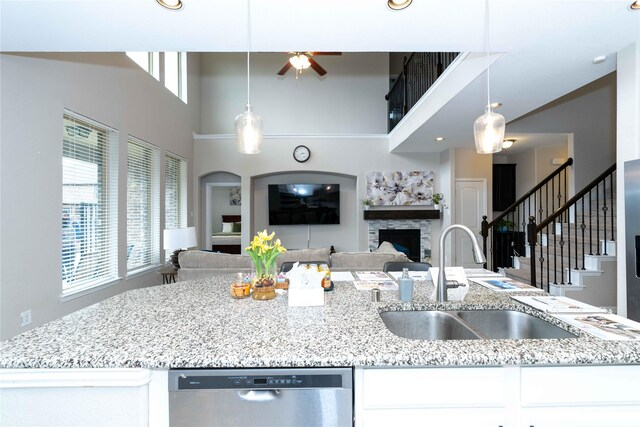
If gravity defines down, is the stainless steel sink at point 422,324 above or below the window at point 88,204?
below

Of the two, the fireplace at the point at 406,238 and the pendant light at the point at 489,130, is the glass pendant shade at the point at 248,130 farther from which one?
the fireplace at the point at 406,238

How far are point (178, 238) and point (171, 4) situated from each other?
273cm

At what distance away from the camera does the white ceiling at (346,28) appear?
2016mm

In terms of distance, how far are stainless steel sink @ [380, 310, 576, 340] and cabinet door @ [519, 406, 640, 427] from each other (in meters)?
0.45

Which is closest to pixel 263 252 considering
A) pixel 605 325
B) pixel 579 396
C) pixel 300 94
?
pixel 579 396

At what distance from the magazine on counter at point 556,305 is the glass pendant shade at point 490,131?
3.18 feet

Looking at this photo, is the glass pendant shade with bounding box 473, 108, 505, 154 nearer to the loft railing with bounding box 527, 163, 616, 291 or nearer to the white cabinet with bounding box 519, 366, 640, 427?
the white cabinet with bounding box 519, 366, 640, 427

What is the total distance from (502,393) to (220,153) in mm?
6550

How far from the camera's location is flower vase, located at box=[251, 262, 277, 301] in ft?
5.63

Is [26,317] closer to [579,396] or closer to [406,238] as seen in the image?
[579,396]

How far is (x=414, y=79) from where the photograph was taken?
5320mm

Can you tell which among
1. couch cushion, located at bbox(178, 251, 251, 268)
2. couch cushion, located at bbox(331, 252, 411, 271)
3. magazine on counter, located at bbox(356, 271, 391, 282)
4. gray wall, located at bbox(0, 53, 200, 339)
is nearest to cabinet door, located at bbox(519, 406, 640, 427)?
magazine on counter, located at bbox(356, 271, 391, 282)

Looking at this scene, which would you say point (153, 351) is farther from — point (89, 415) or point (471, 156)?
point (471, 156)

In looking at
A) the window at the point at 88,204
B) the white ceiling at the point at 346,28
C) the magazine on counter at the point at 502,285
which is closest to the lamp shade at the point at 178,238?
the window at the point at 88,204
